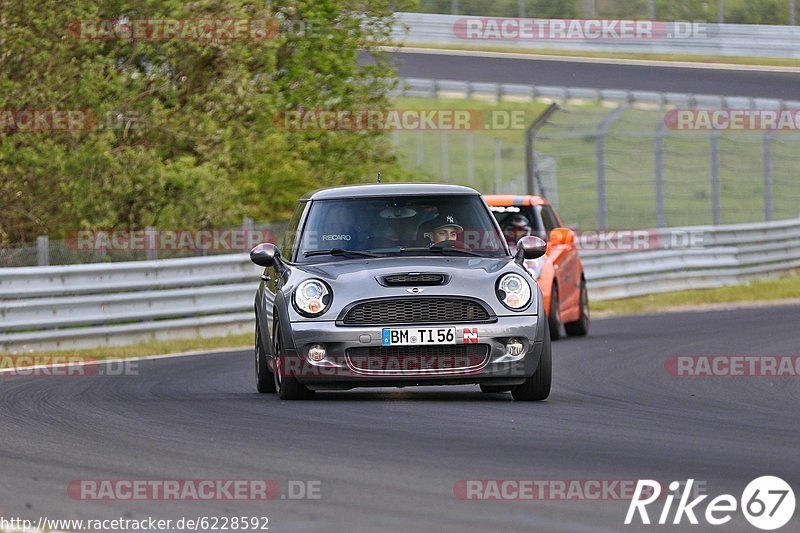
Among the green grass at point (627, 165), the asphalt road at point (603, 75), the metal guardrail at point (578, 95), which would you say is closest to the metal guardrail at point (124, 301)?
the green grass at point (627, 165)

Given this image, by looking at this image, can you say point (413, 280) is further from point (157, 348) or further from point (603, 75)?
point (603, 75)

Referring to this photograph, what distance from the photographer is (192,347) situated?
750 inches

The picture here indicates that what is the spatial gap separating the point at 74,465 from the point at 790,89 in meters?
30.8

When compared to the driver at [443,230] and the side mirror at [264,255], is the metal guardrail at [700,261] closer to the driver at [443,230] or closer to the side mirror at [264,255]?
the driver at [443,230]

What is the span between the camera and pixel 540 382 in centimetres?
1080

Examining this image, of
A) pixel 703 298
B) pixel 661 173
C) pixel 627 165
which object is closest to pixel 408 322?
pixel 703 298

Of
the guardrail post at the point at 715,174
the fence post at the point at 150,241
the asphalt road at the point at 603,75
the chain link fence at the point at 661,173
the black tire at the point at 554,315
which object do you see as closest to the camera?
the black tire at the point at 554,315

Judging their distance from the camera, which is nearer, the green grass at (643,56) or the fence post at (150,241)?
the fence post at (150,241)

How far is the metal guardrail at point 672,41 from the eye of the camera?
41.5 m

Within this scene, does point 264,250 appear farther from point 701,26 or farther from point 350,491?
point 701,26

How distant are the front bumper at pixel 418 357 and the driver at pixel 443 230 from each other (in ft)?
3.52

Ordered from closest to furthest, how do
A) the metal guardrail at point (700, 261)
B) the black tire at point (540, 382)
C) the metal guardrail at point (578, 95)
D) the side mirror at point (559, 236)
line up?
the black tire at point (540, 382), the side mirror at point (559, 236), the metal guardrail at point (700, 261), the metal guardrail at point (578, 95)

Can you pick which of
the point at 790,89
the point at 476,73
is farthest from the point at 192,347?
the point at 476,73

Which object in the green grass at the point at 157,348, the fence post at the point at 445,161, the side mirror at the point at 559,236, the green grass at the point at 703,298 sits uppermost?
the side mirror at the point at 559,236
